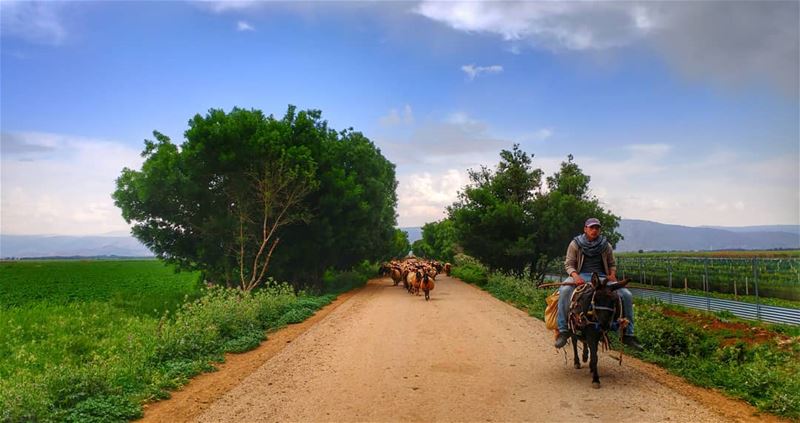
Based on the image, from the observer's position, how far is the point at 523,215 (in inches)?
1061

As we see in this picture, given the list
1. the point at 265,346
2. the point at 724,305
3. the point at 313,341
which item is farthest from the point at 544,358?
the point at 724,305

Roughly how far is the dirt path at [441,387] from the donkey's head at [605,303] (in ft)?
3.12

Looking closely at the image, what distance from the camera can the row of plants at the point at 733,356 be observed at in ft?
21.5

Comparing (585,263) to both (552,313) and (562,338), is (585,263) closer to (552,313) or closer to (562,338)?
(552,313)

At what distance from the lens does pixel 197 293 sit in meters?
27.1

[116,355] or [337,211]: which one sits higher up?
[337,211]

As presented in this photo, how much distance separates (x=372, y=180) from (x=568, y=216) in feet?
Result: 38.7

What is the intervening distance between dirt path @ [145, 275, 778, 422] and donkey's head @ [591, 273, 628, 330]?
950 mm

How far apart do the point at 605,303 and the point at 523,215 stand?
20.2 metres

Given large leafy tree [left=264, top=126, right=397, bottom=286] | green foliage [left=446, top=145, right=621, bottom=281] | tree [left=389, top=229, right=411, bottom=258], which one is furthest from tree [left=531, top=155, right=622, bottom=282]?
tree [left=389, top=229, right=411, bottom=258]

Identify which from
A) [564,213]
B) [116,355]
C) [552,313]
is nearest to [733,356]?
[552,313]

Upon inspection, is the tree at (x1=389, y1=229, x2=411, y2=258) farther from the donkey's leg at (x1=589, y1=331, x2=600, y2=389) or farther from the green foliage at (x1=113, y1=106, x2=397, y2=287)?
the donkey's leg at (x1=589, y1=331, x2=600, y2=389)

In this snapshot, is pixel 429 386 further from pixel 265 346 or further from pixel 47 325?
pixel 47 325

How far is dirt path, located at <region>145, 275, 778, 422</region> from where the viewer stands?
5.98m
